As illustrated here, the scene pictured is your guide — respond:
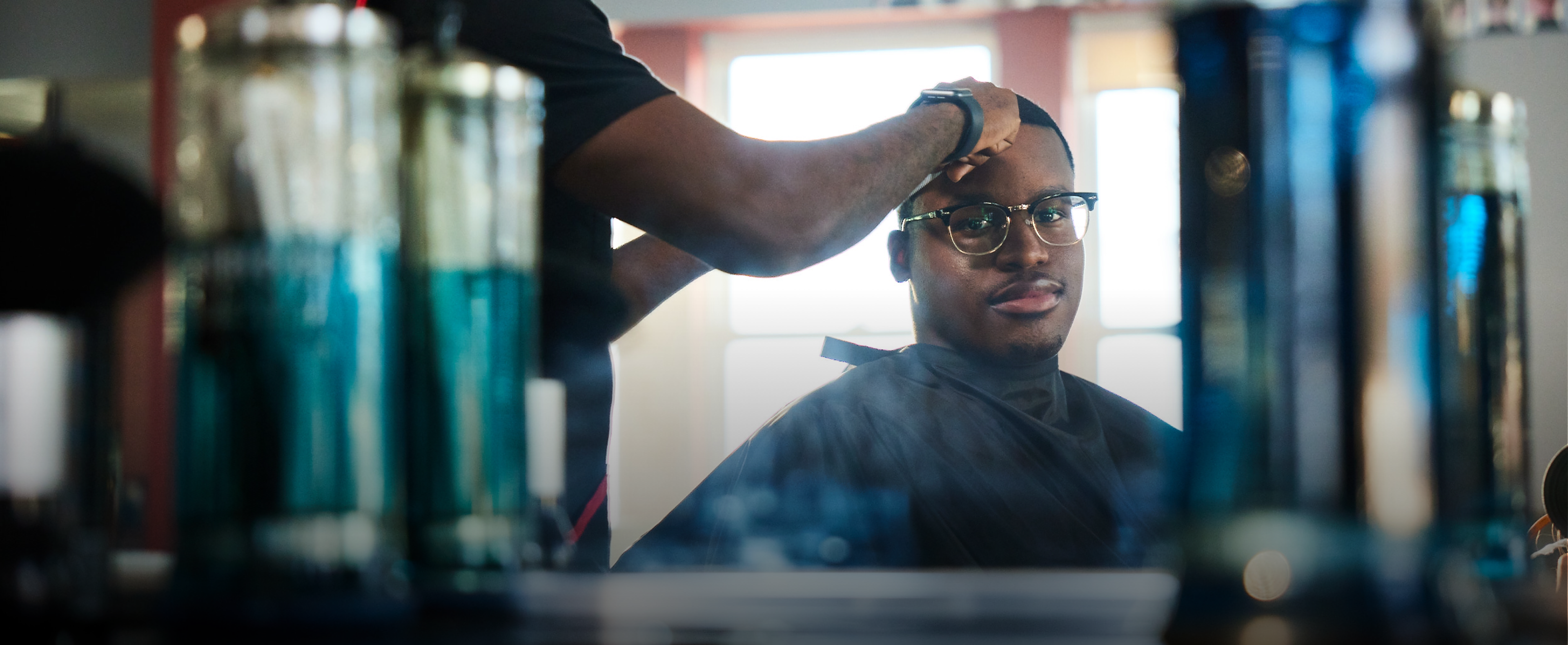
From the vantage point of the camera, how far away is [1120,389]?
3.45 m

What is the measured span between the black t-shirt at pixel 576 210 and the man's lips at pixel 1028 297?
813mm

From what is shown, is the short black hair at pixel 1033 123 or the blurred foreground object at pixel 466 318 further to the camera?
the short black hair at pixel 1033 123

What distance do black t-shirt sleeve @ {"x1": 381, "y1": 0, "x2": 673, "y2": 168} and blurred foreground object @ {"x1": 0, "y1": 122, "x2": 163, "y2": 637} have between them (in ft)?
1.31

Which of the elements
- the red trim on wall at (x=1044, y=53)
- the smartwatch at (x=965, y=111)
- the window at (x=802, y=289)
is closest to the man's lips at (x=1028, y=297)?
the smartwatch at (x=965, y=111)

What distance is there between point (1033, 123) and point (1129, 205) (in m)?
1.55

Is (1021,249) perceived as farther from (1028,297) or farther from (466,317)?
(466,317)

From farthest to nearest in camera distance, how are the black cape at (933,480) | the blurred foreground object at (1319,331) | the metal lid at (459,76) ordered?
the black cape at (933,480)
the metal lid at (459,76)
the blurred foreground object at (1319,331)

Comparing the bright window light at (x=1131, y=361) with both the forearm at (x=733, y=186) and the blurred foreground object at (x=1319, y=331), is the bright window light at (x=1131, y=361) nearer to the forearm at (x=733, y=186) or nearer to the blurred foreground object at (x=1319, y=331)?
the forearm at (x=733, y=186)

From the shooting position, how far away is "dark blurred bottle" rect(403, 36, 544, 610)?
0.34 m

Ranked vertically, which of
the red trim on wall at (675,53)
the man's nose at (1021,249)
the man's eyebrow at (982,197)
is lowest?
the man's nose at (1021,249)

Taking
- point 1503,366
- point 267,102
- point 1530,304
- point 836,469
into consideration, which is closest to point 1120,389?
point 1530,304

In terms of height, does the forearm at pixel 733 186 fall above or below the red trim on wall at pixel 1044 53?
below

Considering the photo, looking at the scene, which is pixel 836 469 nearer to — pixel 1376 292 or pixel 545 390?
pixel 545 390

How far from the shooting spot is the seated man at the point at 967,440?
5.03ft
